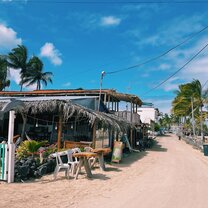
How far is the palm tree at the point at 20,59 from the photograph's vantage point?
140ft

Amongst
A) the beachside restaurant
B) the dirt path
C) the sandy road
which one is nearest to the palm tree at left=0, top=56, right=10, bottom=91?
the beachside restaurant

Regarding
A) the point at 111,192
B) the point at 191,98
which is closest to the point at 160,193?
the point at 111,192

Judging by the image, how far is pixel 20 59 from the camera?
142 feet

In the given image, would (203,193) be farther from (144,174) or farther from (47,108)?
A: (47,108)

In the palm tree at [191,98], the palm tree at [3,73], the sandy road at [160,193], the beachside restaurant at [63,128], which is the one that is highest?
the palm tree at [3,73]

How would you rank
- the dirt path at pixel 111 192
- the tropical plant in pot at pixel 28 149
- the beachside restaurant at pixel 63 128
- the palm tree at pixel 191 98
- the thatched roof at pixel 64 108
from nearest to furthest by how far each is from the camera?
the dirt path at pixel 111 192 < the tropical plant in pot at pixel 28 149 < the thatched roof at pixel 64 108 < the beachside restaurant at pixel 63 128 < the palm tree at pixel 191 98

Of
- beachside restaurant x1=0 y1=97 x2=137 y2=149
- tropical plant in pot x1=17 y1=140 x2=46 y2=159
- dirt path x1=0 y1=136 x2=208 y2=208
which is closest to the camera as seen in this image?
dirt path x1=0 y1=136 x2=208 y2=208

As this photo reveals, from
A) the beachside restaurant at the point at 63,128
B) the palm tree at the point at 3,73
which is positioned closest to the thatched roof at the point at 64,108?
the beachside restaurant at the point at 63,128

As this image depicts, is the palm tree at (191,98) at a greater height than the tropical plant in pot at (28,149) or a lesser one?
greater

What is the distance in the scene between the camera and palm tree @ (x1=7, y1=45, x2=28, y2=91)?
42812mm

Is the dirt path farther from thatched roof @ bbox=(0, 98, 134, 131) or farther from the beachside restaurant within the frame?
the beachside restaurant

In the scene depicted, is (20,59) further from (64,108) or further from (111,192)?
(111,192)

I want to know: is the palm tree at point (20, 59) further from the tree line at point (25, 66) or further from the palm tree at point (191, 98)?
the palm tree at point (191, 98)

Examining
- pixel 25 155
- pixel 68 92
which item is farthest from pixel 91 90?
pixel 25 155
